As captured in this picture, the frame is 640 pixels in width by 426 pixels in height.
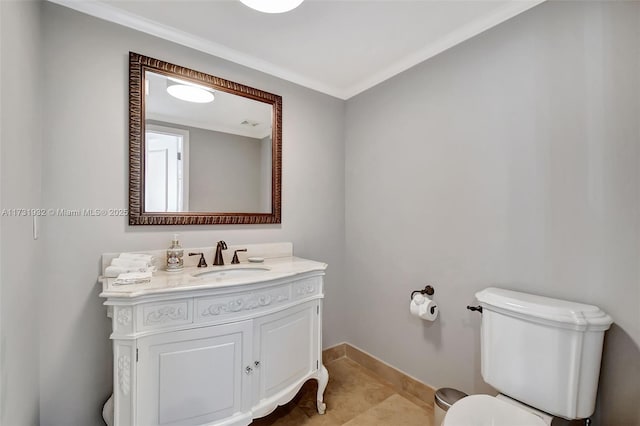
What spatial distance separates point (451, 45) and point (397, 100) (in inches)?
18.3

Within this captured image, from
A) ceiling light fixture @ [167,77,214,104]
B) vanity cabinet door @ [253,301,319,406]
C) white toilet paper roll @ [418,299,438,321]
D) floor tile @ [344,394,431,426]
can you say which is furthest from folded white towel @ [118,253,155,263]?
white toilet paper roll @ [418,299,438,321]

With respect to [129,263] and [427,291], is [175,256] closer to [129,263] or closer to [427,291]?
[129,263]

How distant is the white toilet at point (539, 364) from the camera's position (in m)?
1.11

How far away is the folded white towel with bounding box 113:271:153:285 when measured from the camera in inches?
48.9

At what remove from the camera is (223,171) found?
1920 millimetres

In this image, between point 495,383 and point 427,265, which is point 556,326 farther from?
point 427,265

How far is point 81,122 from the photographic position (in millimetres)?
1462

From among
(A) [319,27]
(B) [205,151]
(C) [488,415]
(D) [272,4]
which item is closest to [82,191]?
(B) [205,151]

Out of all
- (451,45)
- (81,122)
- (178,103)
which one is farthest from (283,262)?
(451,45)

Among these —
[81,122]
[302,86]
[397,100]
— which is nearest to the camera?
[81,122]

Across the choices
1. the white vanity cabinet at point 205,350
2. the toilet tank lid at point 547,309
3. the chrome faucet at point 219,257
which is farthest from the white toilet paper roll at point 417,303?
the chrome faucet at point 219,257

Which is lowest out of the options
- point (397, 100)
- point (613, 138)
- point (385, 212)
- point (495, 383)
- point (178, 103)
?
point (495, 383)

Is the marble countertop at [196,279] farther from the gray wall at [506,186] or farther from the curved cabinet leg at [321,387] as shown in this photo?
the gray wall at [506,186]

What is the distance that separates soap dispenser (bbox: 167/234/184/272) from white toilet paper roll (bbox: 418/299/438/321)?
1.46 metres
